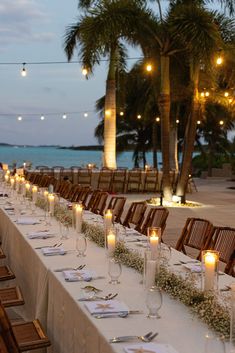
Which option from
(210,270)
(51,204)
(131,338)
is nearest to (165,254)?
(210,270)

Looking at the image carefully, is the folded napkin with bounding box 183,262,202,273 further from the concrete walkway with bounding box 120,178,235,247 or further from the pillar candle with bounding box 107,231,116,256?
the concrete walkway with bounding box 120,178,235,247

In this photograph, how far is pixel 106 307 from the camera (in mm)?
3104

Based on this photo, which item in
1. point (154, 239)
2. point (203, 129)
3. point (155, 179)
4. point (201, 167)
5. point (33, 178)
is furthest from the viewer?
point (201, 167)

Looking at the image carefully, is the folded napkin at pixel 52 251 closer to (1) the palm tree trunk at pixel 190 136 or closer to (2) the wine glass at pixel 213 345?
(2) the wine glass at pixel 213 345

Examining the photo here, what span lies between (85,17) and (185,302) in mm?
11868

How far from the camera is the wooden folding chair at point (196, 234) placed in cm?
560

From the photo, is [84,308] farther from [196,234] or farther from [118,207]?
[118,207]

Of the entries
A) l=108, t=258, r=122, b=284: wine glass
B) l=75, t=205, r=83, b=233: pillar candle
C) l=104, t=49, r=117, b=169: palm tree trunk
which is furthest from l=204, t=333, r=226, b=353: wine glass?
l=104, t=49, r=117, b=169: palm tree trunk

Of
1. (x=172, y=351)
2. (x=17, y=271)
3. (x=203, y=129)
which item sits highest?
(x=203, y=129)

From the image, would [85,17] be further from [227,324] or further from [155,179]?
[227,324]

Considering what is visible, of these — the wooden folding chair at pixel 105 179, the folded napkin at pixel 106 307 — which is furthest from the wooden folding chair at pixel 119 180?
the folded napkin at pixel 106 307

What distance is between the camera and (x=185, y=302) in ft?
10.5

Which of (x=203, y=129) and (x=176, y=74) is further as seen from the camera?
(x=203, y=129)

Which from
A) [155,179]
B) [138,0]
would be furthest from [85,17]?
[155,179]
